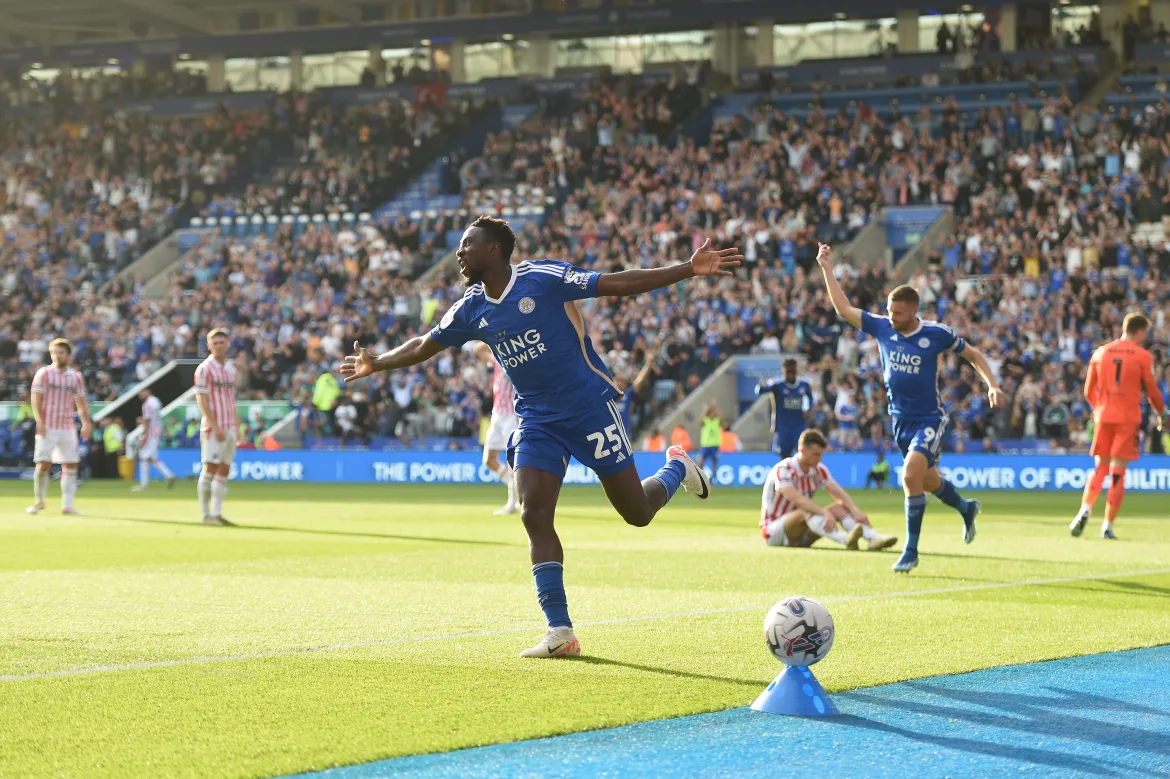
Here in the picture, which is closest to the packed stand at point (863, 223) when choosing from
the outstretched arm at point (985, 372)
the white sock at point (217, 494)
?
the white sock at point (217, 494)

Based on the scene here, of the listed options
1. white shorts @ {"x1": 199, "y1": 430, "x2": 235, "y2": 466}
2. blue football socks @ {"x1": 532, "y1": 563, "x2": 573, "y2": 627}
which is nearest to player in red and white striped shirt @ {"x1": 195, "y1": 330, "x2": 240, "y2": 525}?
white shorts @ {"x1": 199, "y1": 430, "x2": 235, "y2": 466}

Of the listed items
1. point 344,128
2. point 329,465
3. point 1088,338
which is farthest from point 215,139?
point 1088,338

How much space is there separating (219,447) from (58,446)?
361 centimetres

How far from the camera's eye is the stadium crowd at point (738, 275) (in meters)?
31.2

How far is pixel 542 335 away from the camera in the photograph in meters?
7.82

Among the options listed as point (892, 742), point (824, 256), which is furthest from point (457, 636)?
point (824, 256)

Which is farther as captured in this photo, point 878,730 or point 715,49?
point 715,49

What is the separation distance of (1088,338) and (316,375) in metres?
18.4

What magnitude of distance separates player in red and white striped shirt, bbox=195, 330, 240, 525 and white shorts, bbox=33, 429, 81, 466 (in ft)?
10.2

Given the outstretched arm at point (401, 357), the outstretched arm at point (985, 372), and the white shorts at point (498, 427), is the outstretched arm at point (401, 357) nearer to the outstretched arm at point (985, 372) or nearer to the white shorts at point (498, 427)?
the outstretched arm at point (985, 372)

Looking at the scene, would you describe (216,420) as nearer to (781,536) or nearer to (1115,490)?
(781,536)

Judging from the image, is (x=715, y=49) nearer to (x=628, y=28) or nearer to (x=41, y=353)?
(x=628, y=28)

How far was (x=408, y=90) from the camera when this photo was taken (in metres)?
49.2

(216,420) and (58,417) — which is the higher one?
(216,420)
